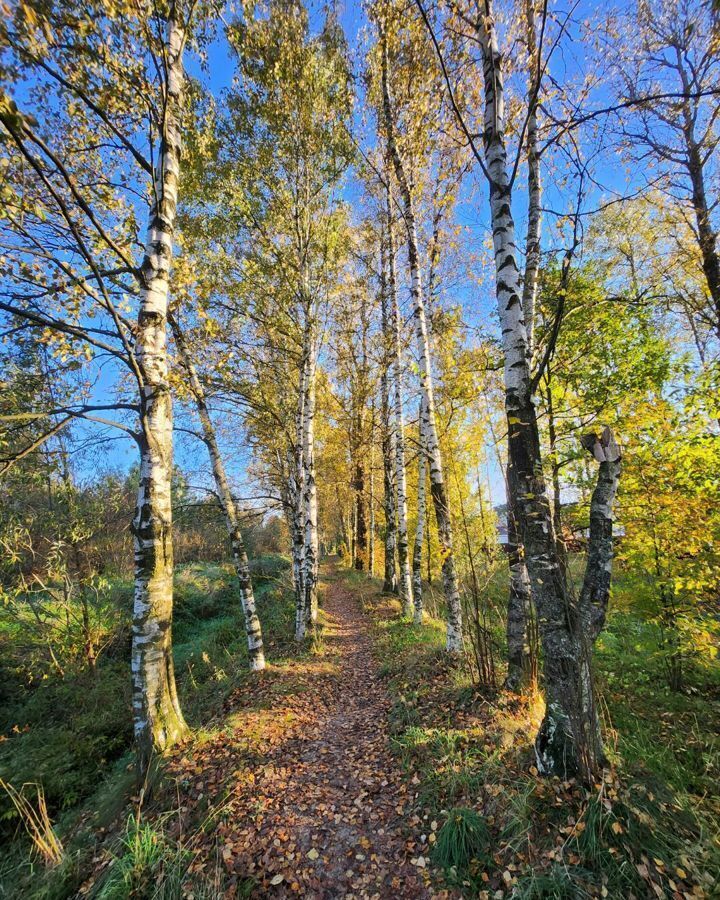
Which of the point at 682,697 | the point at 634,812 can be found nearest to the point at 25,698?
the point at 634,812

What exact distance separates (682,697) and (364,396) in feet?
41.1

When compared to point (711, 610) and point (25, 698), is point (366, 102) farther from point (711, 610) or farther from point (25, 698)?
point (25, 698)

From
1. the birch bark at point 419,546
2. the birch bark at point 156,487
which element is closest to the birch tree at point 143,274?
the birch bark at point 156,487

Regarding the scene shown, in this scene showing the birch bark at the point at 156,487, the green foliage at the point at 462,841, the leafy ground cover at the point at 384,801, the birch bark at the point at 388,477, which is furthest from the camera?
the birch bark at the point at 388,477

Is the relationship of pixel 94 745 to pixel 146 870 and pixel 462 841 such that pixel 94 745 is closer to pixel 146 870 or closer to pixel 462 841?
pixel 146 870

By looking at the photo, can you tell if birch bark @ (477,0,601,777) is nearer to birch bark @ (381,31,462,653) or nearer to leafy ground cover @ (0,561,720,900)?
leafy ground cover @ (0,561,720,900)

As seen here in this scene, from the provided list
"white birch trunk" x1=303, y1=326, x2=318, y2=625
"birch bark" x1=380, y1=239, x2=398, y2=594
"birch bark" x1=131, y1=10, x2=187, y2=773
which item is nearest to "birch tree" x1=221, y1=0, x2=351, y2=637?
"white birch trunk" x1=303, y1=326, x2=318, y2=625

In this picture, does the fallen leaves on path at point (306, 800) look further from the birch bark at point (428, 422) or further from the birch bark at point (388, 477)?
the birch bark at point (388, 477)

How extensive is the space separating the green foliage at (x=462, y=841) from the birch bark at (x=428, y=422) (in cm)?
303

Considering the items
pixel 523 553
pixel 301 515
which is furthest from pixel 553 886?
pixel 301 515

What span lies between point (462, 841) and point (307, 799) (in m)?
1.67

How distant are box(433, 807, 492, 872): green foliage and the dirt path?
203 mm

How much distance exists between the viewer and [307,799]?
359 centimetres

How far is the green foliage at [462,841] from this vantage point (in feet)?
8.88
